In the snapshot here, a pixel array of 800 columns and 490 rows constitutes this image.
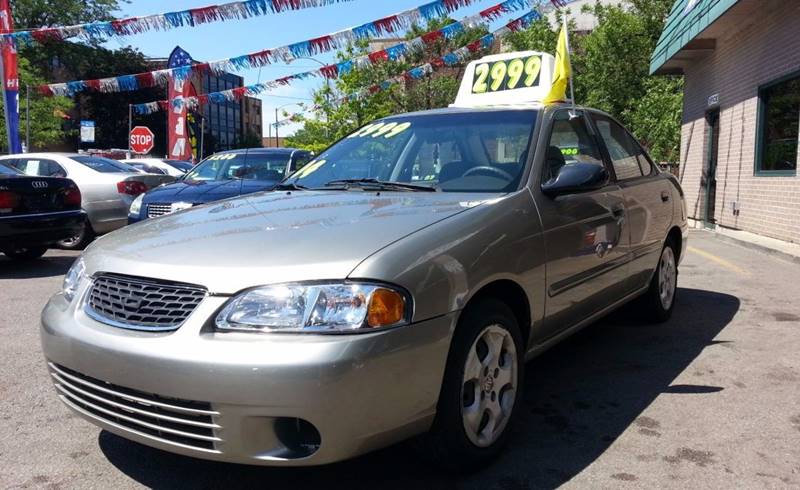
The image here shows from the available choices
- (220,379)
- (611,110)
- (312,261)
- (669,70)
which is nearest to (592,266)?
(312,261)

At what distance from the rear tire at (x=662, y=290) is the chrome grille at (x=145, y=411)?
3.69m

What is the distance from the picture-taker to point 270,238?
2549 millimetres

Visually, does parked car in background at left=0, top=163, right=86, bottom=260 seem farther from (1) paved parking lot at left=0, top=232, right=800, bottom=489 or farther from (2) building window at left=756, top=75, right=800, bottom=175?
(2) building window at left=756, top=75, right=800, bottom=175

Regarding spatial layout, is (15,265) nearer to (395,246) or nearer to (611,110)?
(395,246)

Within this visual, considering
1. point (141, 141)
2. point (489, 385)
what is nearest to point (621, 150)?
point (489, 385)

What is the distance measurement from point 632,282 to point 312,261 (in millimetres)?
2828

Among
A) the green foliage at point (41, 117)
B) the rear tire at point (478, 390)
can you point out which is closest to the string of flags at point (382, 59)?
the rear tire at point (478, 390)

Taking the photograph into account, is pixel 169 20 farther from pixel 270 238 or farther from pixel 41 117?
pixel 41 117

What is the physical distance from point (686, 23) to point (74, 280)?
1245 cm

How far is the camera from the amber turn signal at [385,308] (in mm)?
2219

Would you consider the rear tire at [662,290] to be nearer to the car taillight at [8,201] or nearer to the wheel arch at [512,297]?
the wheel arch at [512,297]

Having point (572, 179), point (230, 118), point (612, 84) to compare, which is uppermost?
point (230, 118)

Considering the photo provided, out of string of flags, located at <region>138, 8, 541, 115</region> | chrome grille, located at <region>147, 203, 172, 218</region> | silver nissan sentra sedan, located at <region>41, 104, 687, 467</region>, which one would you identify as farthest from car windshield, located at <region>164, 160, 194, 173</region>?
silver nissan sentra sedan, located at <region>41, 104, 687, 467</region>

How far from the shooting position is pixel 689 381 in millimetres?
3898
